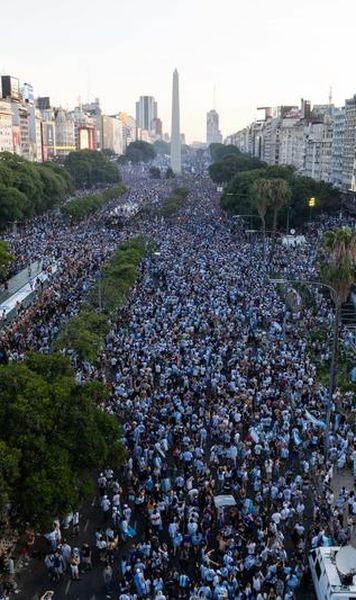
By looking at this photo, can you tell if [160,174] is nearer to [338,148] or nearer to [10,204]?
[338,148]

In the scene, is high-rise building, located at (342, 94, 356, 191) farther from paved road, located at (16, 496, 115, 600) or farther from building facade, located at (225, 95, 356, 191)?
paved road, located at (16, 496, 115, 600)

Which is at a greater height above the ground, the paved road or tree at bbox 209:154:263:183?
tree at bbox 209:154:263:183

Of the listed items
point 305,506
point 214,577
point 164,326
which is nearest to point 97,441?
point 214,577

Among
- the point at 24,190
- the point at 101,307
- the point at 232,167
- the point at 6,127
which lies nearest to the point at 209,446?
the point at 101,307

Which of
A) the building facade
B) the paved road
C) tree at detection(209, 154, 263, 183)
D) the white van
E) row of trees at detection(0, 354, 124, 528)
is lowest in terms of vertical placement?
the paved road

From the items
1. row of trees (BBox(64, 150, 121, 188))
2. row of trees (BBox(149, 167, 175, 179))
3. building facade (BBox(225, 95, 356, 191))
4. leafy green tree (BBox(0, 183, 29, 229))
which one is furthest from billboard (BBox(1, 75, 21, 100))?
leafy green tree (BBox(0, 183, 29, 229))

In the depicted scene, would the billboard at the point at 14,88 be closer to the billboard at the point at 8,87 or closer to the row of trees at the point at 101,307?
the billboard at the point at 8,87

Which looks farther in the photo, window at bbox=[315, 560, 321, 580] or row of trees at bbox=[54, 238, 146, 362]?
row of trees at bbox=[54, 238, 146, 362]
